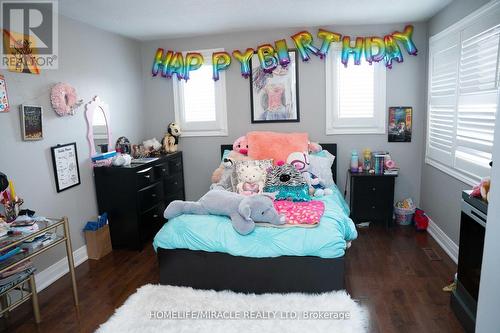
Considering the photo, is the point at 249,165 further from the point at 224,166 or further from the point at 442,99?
the point at 442,99

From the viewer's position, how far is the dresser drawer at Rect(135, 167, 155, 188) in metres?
3.58

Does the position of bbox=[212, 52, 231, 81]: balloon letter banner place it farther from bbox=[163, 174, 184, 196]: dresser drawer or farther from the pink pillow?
bbox=[163, 174, 184, 196]: dresser drawer

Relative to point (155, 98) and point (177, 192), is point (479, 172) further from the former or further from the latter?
point (155, 98)

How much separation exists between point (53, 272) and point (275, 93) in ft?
10.1

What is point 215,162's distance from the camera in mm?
4688

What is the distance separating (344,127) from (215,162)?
1755 millimetres

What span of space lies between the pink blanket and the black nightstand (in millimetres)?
1094

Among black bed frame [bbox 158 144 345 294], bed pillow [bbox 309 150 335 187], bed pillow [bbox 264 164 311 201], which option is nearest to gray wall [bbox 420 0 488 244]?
bed pillow [bbox 309 150 335 187]

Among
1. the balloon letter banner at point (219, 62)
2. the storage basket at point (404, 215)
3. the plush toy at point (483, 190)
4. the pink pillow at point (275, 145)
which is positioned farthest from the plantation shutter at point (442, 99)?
the balloon letter banner at point (219, 62)

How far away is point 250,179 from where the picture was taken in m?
3.51

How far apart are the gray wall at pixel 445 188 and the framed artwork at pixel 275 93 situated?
1.61 m

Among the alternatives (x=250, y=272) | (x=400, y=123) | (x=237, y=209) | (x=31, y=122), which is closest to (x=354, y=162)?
(x=400, y=123)

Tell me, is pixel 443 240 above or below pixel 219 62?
below

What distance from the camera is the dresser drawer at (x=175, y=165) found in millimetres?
4352
